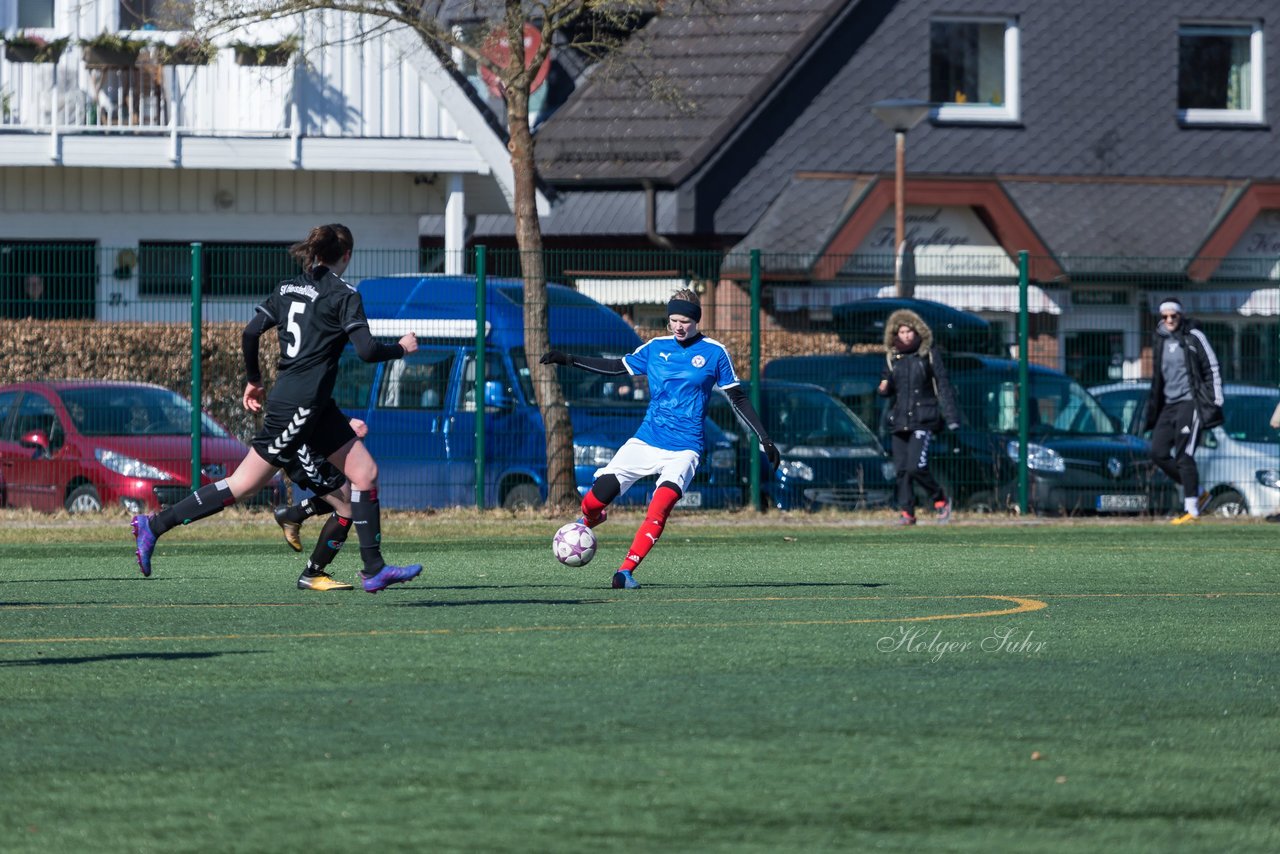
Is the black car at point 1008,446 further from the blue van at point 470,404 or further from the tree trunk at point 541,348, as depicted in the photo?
the tree trunk at point 541,348

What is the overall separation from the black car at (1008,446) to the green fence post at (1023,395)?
0.18 feet

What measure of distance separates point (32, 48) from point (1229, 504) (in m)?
15.5

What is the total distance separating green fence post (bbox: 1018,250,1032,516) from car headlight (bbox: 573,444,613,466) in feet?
13.0

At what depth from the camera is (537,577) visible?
44.0 feet

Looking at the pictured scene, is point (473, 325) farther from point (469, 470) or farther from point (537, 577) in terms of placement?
point (537, 577)

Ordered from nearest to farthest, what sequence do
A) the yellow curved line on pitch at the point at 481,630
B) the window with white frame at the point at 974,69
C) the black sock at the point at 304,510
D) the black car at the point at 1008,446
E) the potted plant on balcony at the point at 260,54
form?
1. the yellow curved line on pitch at the point at 481,630
2. the black sock at the point at 304,510
3. the black car at the point at 1008,446
4. the potted plant on balcony at the point at 260,54
5. the window with white frame at the point at 974,69

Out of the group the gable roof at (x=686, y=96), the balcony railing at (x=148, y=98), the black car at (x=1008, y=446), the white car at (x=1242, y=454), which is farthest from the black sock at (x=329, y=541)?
the gable roof at (x=686, y=96)

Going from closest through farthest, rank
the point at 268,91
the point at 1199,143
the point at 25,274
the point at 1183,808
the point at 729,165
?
the point at 1183,808
the point at 25,274
the point at 268,91
the point at 729,165
the point at 1199,143

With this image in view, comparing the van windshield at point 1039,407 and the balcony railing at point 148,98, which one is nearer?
the van windshield at point 1039,407

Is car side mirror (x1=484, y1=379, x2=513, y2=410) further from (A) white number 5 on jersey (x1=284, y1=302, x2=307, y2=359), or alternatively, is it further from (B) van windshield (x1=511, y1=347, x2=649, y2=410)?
(A) white number 5 on jersey (x1=284, y1=302, x2=307, y2=359)

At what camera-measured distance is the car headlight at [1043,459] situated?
68.4ft

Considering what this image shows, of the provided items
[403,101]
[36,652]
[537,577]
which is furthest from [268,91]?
[36,652]

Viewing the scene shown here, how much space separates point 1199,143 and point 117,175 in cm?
1825

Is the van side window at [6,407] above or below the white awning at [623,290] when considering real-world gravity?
below
